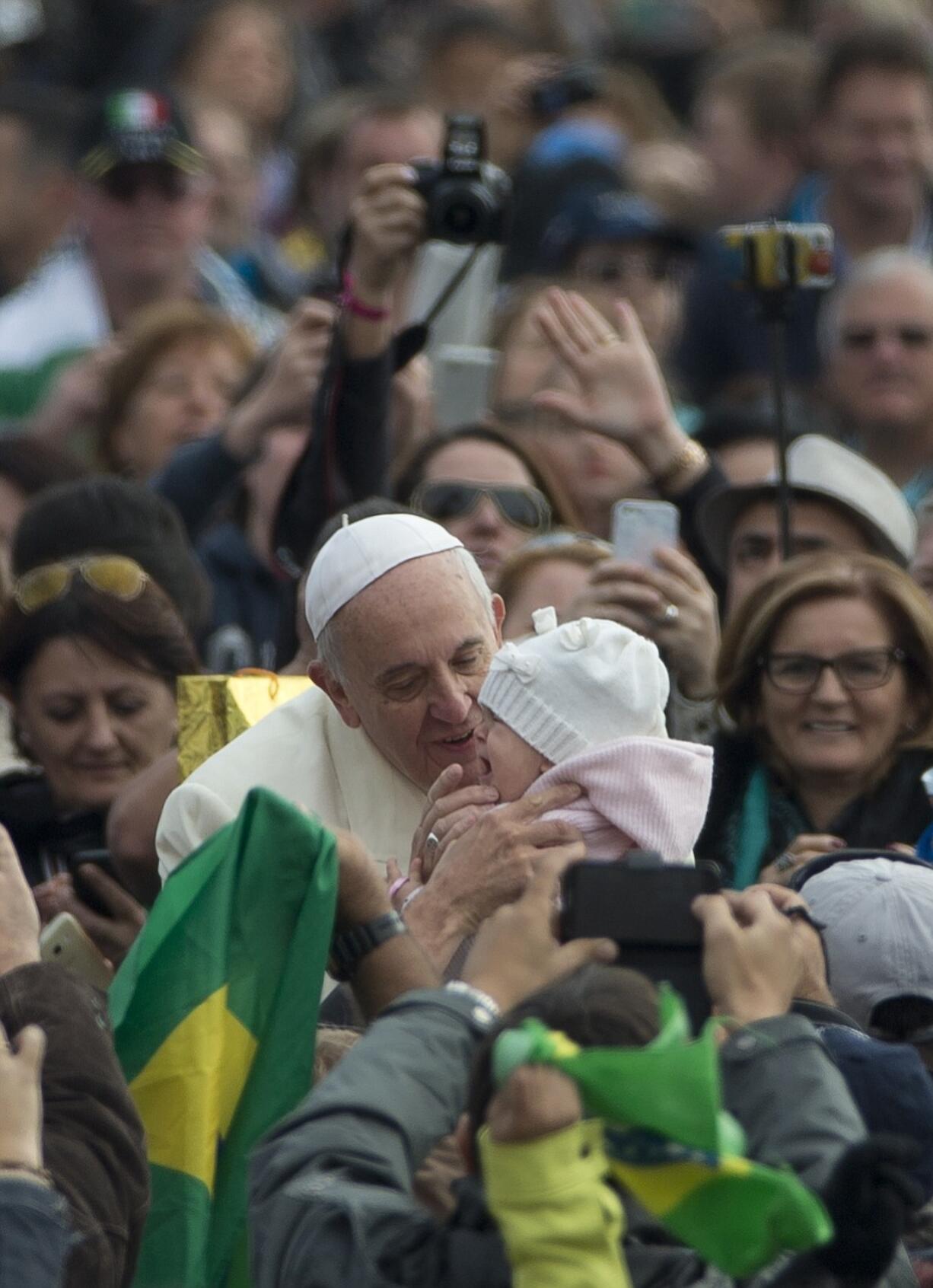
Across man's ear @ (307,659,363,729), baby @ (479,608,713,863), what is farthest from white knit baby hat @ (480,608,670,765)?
man's ear @ (307,659,363,729)

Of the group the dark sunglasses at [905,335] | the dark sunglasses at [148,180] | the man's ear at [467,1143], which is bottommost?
the man's ear at [467,1143]

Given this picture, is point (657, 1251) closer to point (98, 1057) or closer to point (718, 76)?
point (98, 1057)

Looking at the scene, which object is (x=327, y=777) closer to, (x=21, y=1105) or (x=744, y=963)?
(x=744, y=963)

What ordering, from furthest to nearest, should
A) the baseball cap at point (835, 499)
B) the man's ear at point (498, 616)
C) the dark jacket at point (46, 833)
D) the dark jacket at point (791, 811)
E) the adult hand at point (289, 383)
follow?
the adult hand at point (289, 383)
the baseball cap at point (835, 499)
the dark jacket at point (46, 833)
the dark jacket at point (791, 811)
the man's ear at point (498, 616)

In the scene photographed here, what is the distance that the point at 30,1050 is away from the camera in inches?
136

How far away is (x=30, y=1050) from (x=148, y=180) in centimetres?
573

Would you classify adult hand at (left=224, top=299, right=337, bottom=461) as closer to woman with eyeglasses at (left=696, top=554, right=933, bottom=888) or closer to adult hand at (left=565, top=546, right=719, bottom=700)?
adult hand at (left=565, top=546, right=719, bottom=700)

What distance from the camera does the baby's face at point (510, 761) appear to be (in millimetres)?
4355

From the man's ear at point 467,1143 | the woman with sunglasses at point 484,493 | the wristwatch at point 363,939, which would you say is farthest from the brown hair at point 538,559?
the man's ear at point 467,1143

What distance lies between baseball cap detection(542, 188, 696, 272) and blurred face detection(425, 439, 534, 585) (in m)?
2.29

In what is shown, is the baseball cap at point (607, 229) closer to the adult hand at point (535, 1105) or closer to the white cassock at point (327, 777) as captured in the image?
the white cassock at point (327, 777)

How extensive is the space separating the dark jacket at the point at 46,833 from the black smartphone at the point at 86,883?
0.32m

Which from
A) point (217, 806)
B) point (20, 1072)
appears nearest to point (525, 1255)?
point (20, 1072)

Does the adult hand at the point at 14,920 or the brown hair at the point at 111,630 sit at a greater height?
the brown hair at the point at 111,630
